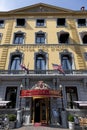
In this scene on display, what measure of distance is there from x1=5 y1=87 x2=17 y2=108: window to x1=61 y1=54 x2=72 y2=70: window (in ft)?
24.5

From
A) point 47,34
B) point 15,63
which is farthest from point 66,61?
point 15,63

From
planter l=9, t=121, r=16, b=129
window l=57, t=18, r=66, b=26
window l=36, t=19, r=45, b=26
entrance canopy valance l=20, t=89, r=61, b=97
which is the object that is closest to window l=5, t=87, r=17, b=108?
entrance canopy valance l=20, t=89, r=61, b=97

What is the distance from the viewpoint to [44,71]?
2173cm

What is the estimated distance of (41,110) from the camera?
63.4 ft

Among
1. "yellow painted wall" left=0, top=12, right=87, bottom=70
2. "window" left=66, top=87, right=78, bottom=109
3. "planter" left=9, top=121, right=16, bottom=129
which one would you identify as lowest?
"planter" left=9, top=121, right=16, bottom=129

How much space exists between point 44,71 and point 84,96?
5787 mm

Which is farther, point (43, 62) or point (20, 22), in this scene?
point (20, 22)

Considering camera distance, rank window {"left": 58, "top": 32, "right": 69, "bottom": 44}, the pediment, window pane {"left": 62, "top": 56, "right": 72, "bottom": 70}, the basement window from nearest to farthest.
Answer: window pane {"left": 62, "top": 56, "right": 72, "bottom": 70}, window {"left": 58, "top": 32, "right": 69, "bottom": 44}, the basement window, the pediment

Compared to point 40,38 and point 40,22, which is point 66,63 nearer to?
point 40,38

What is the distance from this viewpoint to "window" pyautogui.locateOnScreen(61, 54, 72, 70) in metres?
23.4

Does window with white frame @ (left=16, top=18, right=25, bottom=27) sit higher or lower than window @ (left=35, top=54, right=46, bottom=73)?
higher

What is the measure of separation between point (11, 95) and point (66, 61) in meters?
8.92

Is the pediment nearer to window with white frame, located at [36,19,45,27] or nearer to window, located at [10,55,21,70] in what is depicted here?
window with white frame, located at [36,19,45,27]

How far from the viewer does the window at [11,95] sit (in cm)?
2027
